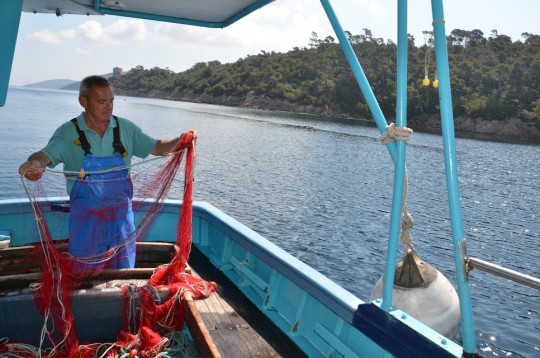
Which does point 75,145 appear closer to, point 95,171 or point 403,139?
point 95,171

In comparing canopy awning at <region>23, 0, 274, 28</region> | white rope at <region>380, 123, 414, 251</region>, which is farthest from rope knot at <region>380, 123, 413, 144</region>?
canopy awning at <region>23, 0, 274, 28</region>

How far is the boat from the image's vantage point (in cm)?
271

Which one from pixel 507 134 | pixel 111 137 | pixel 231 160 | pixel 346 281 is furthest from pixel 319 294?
pixel 507 134

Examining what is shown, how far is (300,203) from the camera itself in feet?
66.8

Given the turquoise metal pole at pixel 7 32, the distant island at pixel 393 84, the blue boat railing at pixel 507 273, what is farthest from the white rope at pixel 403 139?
the distant island at pixel 393 84

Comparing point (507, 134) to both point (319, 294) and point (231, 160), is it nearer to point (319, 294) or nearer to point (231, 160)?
point (231, 160)

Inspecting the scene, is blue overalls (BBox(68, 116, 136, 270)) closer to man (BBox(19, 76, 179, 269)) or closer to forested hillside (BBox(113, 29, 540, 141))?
man (BBox(19, 76, 179, 269))

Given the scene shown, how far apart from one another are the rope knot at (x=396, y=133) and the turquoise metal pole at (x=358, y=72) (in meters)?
0.08

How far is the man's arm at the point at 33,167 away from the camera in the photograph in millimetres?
A: 3078

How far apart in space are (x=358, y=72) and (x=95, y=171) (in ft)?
6.57

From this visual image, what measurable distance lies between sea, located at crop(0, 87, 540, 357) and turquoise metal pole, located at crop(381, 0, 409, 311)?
7.50 meters

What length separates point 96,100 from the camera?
134 inches

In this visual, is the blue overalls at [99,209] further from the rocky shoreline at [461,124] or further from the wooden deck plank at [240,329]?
the rocky shoreline at [461,124]

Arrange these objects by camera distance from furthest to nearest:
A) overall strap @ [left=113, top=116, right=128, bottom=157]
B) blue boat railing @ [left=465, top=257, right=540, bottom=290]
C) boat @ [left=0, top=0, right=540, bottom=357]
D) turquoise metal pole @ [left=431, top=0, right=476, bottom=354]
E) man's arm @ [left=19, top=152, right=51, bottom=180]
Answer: overall strap @ [left=113, top=116, right=128, bottom=157] < man's arm @ [left=19, top=152, right=51, bottom=180] < boat @ [left=0, top=0, right=540, bottom=357] < turquoise metal pole @ [left=431, top=0, right=476, bottom=354] < blue boat railing @ [left=465, top=257, right=540, bottom=290]
